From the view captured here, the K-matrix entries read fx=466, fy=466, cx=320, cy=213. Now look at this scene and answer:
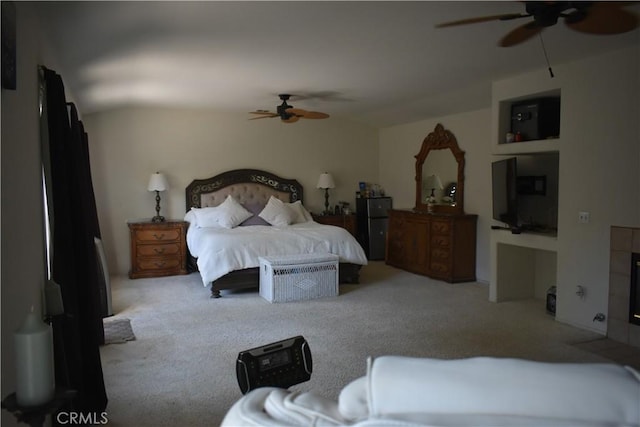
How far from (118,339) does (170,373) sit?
938 mm

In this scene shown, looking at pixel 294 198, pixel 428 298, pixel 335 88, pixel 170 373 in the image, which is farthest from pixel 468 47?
pixel 294 198

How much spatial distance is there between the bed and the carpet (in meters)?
1.04

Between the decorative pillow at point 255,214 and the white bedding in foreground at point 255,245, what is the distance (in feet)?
2.00

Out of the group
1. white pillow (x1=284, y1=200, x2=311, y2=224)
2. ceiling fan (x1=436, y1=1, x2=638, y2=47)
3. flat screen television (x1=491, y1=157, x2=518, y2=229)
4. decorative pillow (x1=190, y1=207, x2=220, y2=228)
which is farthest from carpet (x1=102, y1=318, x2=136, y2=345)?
flat screen television (x1=491, y1=157, x2=518, y2=229)

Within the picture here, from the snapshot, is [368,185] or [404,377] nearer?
[404,377]

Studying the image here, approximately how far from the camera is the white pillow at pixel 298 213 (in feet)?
23.7

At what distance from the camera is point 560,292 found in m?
4.52

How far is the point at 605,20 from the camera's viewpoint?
2297 millimetres

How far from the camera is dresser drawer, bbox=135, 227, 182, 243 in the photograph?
6512 mm

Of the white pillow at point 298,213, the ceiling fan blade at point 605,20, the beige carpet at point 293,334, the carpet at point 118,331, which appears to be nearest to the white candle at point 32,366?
the beige carpet at point 293,334

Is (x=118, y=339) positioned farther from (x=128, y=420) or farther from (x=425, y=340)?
(x=425, y=340)

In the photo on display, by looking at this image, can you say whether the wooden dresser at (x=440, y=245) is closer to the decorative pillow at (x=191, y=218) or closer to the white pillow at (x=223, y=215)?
the white pillow at (x=223, y=215)

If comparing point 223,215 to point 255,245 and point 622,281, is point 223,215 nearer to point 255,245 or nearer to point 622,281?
point 255,245

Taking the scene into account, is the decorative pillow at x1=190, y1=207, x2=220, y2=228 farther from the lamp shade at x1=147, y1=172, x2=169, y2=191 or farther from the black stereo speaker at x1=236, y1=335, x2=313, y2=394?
the black stereo speaker at x1=236, y1=335, x2=313, y2=394
